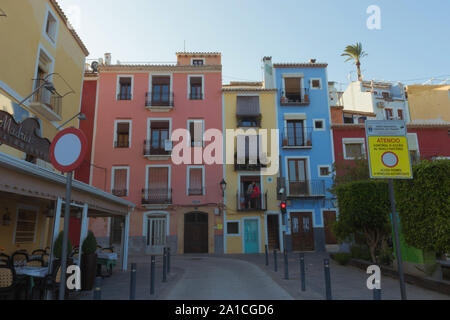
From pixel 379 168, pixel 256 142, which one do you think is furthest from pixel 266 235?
pixel 379 168

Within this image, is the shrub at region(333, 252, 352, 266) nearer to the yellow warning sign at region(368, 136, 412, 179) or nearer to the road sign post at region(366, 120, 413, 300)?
the road sign post at region(366, 120, 413, 300)

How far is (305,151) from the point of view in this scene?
24031 millimetres

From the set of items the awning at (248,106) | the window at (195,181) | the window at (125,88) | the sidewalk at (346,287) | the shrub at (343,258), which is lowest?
the sidewalk at (346,287)

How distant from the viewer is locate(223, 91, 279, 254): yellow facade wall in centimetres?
2253

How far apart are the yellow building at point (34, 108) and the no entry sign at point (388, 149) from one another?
6506mm

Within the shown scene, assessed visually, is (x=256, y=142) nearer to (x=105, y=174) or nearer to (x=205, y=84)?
(x=205, y=84)

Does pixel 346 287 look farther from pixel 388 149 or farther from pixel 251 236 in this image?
pixel 251 236

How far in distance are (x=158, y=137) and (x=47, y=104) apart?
34.5 feet

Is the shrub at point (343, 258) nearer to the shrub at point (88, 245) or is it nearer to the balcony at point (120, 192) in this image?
the shrub at point (88, 245)

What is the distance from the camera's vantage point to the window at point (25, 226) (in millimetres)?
12109

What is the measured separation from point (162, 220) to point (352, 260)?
13510 mm

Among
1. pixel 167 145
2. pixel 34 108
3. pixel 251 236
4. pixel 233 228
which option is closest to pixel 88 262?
pixel 34 108

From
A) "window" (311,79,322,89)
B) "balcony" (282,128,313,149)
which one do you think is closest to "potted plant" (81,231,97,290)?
"balcony" (282,128,313,149)

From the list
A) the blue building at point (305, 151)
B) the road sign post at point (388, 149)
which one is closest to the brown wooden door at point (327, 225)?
the blue building at point (305, 151)
